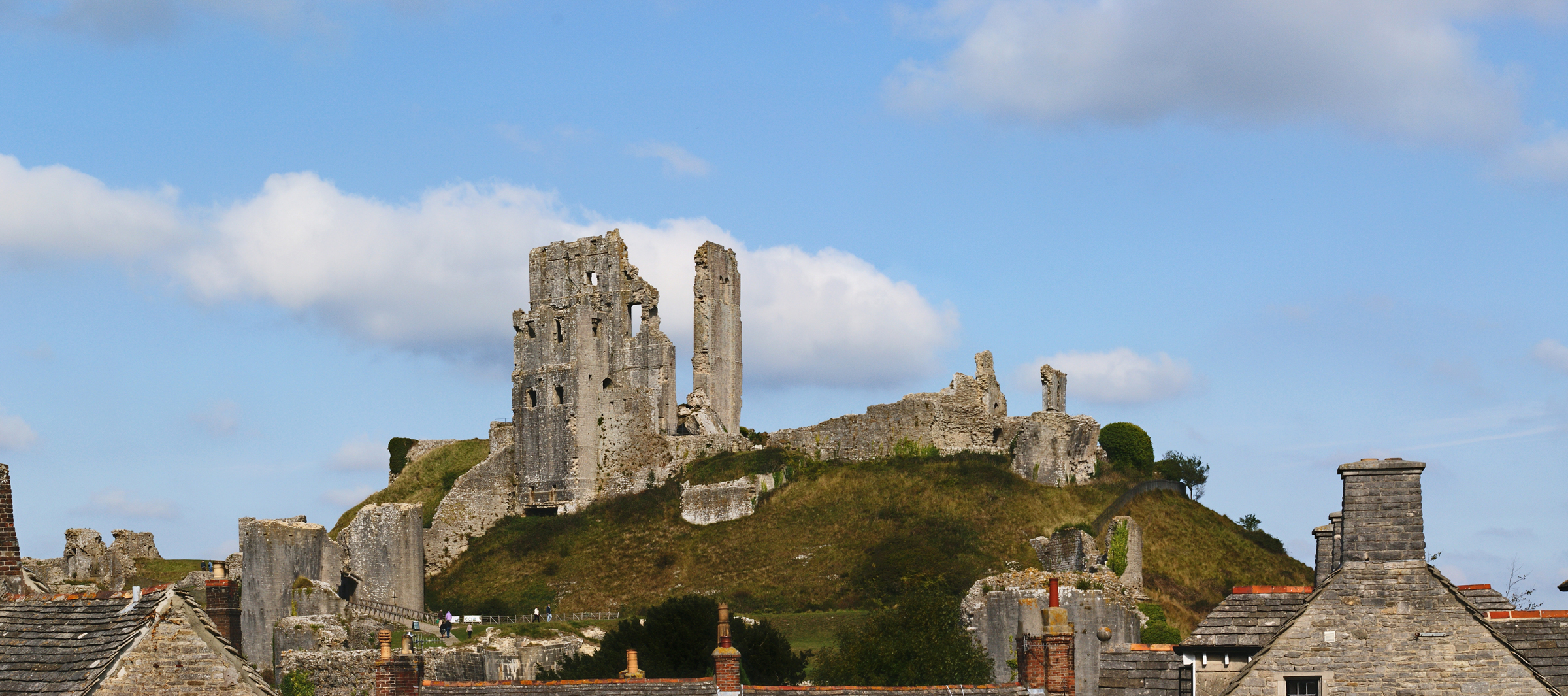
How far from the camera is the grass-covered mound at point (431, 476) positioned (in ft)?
219

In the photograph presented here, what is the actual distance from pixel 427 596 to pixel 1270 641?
153ft

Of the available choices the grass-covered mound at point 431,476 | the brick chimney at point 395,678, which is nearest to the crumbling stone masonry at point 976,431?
the grass-covered mound at point 431,476

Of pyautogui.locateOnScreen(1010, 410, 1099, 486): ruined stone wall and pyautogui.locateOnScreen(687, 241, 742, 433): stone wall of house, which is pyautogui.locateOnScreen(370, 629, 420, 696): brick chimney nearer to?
pyautogui.locateOnScreen(1010, 410, 1099, 486): ruined stone wall

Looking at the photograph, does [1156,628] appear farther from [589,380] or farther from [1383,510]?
[589,380]

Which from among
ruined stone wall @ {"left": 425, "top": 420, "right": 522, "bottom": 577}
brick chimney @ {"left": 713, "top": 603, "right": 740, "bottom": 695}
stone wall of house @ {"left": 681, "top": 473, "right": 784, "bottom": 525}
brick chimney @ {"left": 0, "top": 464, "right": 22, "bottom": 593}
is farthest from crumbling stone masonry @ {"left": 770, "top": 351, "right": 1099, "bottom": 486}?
brick chimney @ {"left": 0, "top": 464, "right": 22, "bottom": 593}

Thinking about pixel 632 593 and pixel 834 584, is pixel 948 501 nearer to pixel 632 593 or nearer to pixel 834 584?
pixel 834 584

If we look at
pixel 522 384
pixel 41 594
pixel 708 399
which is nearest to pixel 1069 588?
pixel 41 594

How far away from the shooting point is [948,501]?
52000 mm

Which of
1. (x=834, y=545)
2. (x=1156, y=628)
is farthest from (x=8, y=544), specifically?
(x=834, y=545)

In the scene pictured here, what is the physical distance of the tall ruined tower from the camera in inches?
2478

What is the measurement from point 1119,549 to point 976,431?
1146 cm

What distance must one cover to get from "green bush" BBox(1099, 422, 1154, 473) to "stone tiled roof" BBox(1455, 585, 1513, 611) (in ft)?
126

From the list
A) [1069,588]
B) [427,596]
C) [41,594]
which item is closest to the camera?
[41,594]

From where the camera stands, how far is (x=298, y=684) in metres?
35.8
